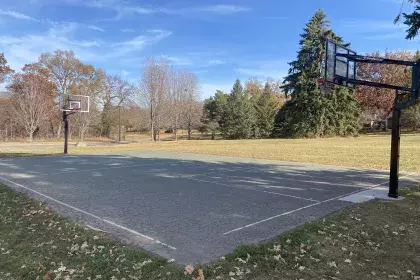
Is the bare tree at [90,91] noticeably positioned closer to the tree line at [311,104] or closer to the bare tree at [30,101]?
the bare tree at [30,101]

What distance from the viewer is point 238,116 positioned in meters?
43.1

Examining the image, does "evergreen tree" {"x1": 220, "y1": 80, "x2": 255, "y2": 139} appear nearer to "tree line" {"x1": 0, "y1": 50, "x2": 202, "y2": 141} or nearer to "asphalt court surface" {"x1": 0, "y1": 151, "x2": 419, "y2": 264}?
"tree line" {"x1": 0, "y1": 50, "x2": 202, "y2": 141}

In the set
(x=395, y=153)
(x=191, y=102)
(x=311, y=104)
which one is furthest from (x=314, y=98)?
(x=395, y=153)

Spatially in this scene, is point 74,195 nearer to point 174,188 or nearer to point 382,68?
point 174,188

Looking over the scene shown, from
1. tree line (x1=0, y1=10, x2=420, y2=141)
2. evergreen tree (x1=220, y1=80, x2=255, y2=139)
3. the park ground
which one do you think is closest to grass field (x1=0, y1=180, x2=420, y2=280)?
the park ground

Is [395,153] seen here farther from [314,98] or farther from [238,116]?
[238,116]

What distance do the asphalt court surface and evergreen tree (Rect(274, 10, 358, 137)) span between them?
25.2 meters

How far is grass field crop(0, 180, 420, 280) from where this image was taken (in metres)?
3.32

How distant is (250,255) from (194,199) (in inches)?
133

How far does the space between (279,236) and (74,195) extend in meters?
5.20

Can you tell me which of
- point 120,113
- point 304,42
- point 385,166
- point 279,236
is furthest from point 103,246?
point 120,113

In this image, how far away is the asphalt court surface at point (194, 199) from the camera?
14.7 ft

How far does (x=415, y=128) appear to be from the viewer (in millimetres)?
41438

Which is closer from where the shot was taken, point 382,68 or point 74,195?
point 74,195
